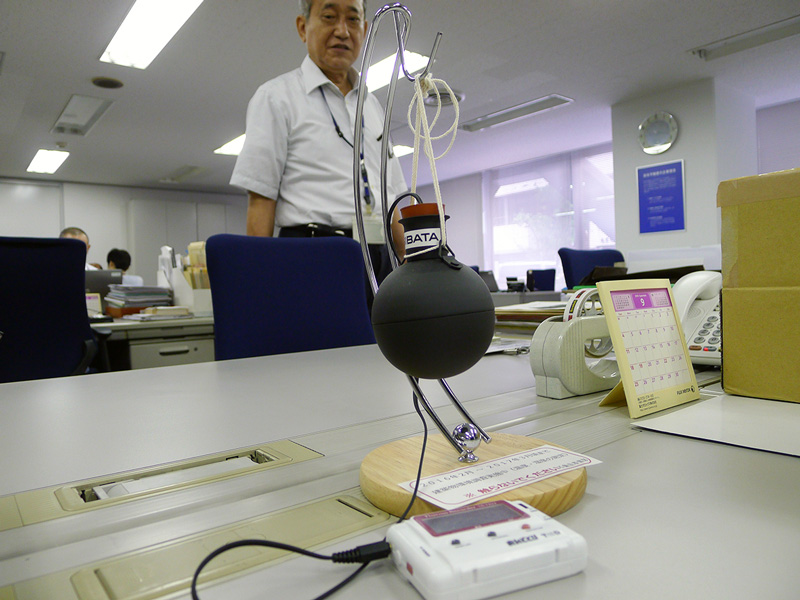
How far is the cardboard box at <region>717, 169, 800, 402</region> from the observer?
1.94ft

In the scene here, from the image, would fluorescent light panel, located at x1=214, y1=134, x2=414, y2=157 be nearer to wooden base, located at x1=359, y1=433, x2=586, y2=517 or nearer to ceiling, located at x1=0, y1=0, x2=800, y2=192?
ceiling, located at x1=0, y1=0, x2=800, y2=192

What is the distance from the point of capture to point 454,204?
8.72 m

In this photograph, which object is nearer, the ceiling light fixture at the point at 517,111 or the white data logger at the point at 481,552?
the white data logger at the point at 481,552

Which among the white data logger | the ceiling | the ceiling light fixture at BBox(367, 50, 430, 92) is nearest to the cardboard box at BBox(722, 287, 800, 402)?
the white data logger

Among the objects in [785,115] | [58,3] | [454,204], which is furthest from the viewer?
[454,204]

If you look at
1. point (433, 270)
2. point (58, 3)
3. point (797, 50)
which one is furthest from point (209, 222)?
point (433, 270)

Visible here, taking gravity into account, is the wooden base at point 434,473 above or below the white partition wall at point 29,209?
below

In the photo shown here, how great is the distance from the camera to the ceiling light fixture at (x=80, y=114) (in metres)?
4.65

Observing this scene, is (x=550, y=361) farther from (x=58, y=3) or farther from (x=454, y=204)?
(x=454, y=204)

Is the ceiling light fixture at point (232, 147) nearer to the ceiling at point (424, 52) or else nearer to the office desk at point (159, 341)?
the ceiling at point (424, 52)

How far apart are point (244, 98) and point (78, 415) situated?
179 inches

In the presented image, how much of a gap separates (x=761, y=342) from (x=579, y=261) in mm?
2827

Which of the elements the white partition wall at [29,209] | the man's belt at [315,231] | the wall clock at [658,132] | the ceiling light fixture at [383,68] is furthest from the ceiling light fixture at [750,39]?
the white partition wall at [29,209]

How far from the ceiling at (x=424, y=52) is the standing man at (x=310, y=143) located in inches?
41.5
